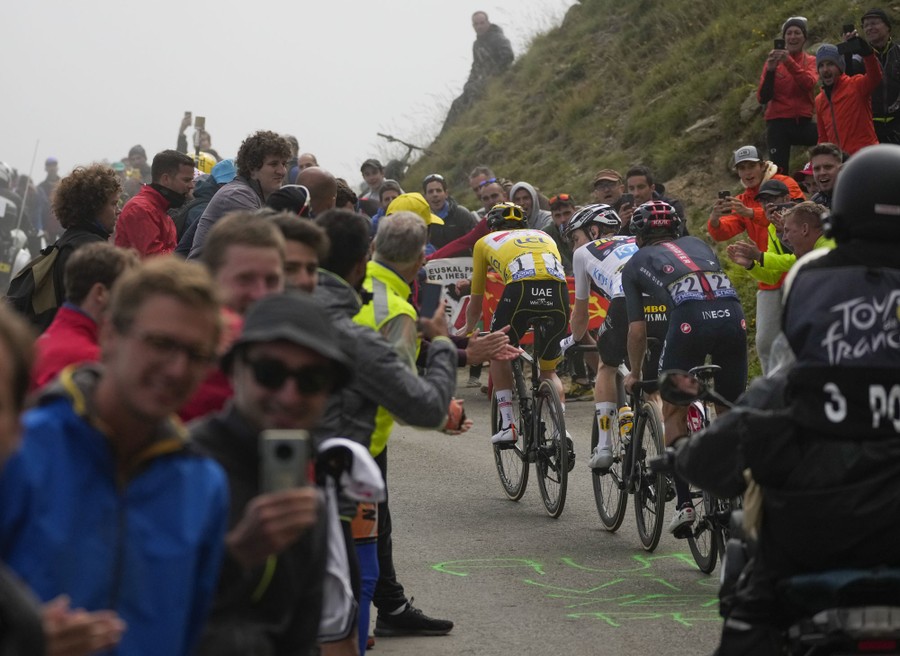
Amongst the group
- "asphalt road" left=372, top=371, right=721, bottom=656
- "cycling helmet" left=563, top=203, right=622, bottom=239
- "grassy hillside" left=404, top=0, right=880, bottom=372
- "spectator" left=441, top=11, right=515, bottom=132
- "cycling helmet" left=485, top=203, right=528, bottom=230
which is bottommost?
"asphalt road" left=372, top=371, right=721, bottom=656

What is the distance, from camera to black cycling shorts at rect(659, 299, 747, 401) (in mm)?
8969

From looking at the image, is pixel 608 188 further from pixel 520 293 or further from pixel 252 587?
pixel 252 587

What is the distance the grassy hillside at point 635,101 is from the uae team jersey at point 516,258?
588cm

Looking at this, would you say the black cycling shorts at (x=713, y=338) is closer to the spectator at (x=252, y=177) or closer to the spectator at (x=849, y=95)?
the spectator at (x=252, y=177)

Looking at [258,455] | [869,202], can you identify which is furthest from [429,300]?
[258,455]

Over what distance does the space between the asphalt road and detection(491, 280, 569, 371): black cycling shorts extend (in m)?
1.23

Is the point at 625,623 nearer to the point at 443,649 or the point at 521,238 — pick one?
the point at 443,649

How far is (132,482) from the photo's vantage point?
279cm

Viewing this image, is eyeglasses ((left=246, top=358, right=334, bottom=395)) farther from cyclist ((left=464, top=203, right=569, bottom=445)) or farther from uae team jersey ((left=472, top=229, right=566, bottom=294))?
uae team jersey ((left=472, top=229, right=566, bottom=294))

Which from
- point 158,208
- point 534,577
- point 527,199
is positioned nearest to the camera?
point 534,577

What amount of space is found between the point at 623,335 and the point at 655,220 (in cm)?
133

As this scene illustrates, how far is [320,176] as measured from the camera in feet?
28.4

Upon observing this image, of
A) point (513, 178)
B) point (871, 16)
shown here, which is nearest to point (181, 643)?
point (871, 16)

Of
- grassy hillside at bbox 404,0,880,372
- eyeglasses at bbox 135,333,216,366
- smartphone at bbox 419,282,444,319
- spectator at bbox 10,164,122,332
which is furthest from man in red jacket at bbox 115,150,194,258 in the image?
grassy hillside at bbox 404,0,880,372
